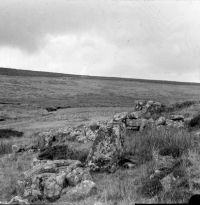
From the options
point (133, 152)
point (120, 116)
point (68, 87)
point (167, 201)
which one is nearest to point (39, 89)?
point (68, 87)

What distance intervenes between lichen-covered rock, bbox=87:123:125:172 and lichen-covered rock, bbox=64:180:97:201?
2544mm

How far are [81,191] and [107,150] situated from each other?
3674mm

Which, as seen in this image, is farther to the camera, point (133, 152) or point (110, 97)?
point (110, 97)

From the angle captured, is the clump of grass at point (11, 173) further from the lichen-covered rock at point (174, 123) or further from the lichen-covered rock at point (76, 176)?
the lichen-covered rock at point (174, 123)

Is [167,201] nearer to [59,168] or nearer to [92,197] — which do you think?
[92,197]

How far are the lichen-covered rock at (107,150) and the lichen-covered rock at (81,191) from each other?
2.54 m

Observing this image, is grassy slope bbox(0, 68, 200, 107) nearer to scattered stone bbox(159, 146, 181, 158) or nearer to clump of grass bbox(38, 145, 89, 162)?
clump of grass bbox(38, 145, 89, 162)

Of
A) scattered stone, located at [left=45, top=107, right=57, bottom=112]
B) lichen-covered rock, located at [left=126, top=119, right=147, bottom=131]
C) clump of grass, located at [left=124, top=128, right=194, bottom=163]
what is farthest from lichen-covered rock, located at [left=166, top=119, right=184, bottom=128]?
scattered stone, located at [left=45, top=107, right=57, bottom=112]

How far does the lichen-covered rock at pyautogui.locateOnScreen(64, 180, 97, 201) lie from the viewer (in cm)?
939

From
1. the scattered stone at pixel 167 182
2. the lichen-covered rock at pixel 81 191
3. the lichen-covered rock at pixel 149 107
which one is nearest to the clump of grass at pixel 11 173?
the lichen-covered rock at pixel 81 191

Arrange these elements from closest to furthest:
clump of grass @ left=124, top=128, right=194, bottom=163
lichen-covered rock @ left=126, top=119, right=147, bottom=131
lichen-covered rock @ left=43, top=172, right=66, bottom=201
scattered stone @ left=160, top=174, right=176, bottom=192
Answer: scattered stone @ left=160, top=174, right=176, bottom=192 < lichen-covered rock @ left=43, top=172, right=66, bottom=201 < clump of grass @ left=124, top=128, right=194, bottom=163 < lichen-covered rock @ left=126, top=119, right=147, bottom=131

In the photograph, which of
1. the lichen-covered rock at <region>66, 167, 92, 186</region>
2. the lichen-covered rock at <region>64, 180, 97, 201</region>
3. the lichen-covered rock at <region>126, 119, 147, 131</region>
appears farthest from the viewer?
the lichen-covered rock at <region>126, 119, 147, 131</region>

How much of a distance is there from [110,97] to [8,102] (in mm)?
28889

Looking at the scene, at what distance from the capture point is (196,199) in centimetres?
512
